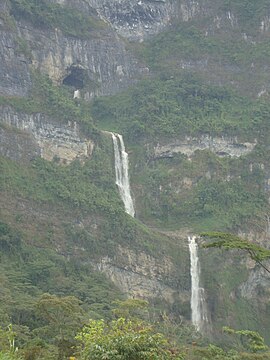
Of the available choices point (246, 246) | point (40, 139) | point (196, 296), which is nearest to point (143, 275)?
point (196, 296)

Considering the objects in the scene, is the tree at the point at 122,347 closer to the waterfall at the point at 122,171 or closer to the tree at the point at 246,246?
the tree at the point at 246,246

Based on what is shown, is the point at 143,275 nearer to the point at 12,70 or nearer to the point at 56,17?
the point at 12,70

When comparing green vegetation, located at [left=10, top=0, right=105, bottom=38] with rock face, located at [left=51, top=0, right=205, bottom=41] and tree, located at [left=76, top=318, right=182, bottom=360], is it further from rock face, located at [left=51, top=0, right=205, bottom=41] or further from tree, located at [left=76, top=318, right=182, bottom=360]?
tree, located at [left=76, top=318, right=182, bottom=360]

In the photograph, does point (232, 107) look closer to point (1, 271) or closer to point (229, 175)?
point (229, 175)

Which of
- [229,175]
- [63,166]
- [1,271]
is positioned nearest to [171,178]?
[229,175]

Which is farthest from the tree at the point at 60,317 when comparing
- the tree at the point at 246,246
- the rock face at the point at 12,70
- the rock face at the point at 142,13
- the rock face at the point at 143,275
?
the rock face at the point at 142,13

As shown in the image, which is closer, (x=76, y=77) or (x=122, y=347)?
(x=122, y=347)

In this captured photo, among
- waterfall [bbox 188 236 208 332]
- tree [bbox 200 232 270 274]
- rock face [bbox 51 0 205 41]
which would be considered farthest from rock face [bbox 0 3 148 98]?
tree [bbox 200 232 270 274]
